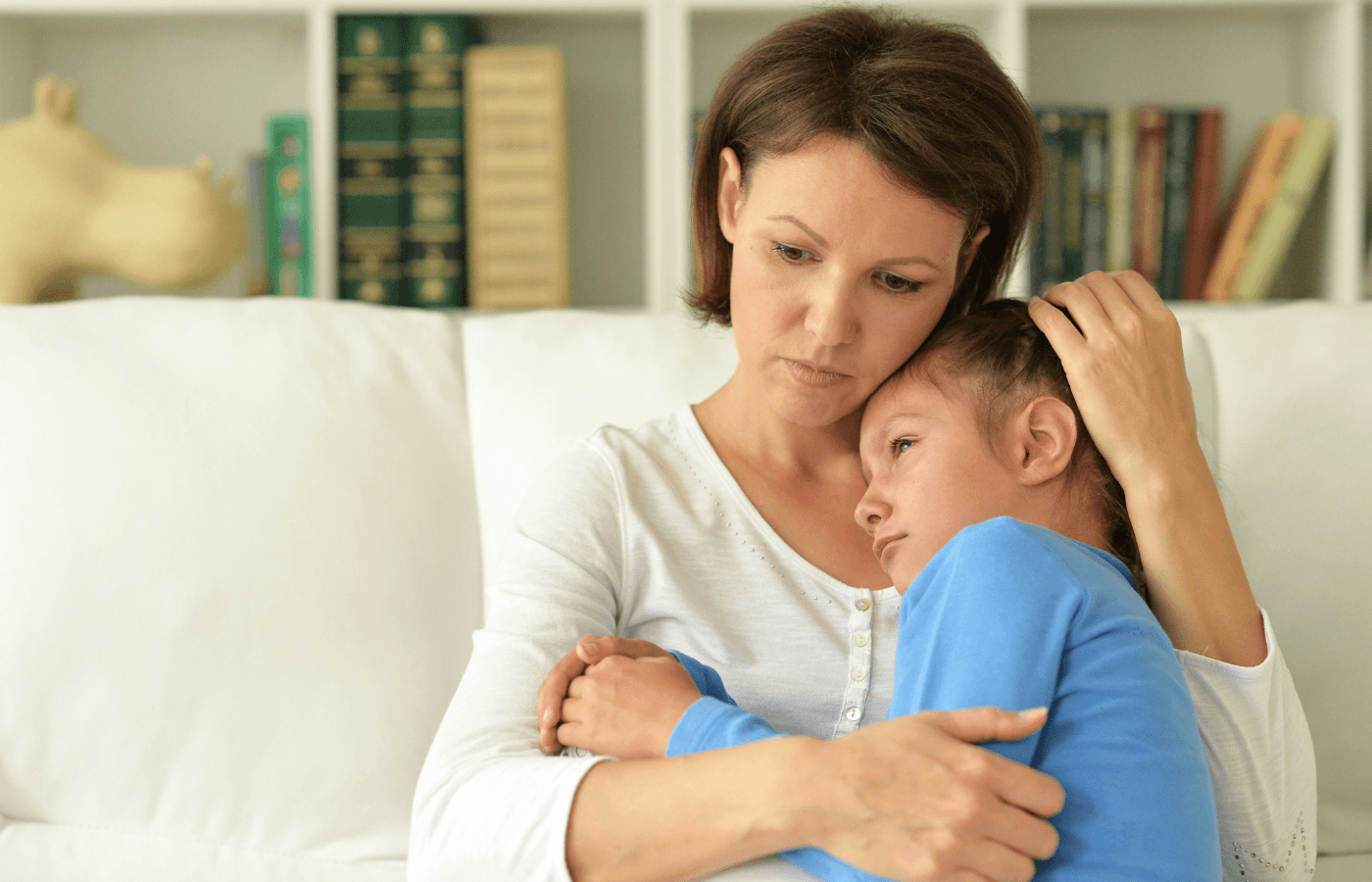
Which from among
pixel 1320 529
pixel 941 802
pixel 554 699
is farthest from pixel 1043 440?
pixel 1320 529

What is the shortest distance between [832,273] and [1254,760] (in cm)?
55

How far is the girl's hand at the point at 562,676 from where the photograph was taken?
864mm

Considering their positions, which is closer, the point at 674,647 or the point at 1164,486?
the point at 1164,486

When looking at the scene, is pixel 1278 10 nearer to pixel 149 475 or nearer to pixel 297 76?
pixel 297 76

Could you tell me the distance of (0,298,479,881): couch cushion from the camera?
1.24 metres

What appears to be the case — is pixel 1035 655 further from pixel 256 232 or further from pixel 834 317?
pixel 256 232

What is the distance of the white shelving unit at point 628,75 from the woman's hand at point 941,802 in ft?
4.48

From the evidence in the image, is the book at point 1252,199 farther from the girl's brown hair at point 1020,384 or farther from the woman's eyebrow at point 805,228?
the woman's eyebrow at point 805,228

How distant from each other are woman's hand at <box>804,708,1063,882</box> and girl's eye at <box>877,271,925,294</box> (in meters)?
0.47

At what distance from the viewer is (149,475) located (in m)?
1.30

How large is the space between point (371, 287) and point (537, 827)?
1.40 m

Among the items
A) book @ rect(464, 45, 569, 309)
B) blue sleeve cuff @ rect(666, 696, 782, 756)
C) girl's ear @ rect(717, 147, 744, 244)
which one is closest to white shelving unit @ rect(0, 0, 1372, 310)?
book @ rect(464, 45, 569, 309)

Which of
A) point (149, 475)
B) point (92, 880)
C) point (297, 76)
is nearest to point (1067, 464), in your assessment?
point (149, 475)

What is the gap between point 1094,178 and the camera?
1.98m
